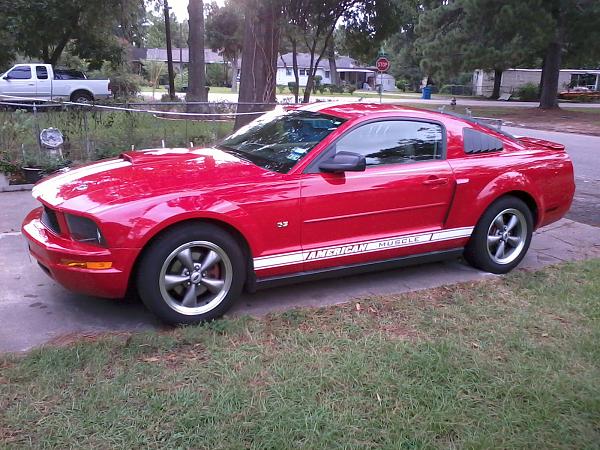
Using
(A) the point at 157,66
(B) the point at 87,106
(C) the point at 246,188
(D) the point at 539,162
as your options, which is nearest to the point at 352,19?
(B) the point at 87,106

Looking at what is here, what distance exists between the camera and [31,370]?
3.25 meters

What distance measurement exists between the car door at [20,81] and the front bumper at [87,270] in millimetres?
23213

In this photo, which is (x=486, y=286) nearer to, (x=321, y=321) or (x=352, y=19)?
(x=321, y=321)

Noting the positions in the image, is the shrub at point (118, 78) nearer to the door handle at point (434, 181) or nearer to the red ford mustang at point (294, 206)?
the red ford mustang at point (294, 206)

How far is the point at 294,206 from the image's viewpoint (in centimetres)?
412

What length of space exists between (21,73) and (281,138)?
77.1 ft

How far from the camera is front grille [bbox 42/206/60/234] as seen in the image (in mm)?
3934

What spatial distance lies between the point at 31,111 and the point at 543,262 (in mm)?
7818

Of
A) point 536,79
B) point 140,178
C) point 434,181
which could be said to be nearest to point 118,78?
point 140,178

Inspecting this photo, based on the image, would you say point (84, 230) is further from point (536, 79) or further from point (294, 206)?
point (536, 79)

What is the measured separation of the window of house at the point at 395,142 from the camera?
4559 mm

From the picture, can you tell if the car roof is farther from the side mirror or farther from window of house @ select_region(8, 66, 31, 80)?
window of house @ select_region(8, 66, 31, 80)

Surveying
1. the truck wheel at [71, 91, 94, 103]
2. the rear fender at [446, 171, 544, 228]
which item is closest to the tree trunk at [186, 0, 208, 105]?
the truck wheel at [71, 91, 94, 103]

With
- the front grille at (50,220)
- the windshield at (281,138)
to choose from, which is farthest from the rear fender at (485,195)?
the front grille at (50,220)
